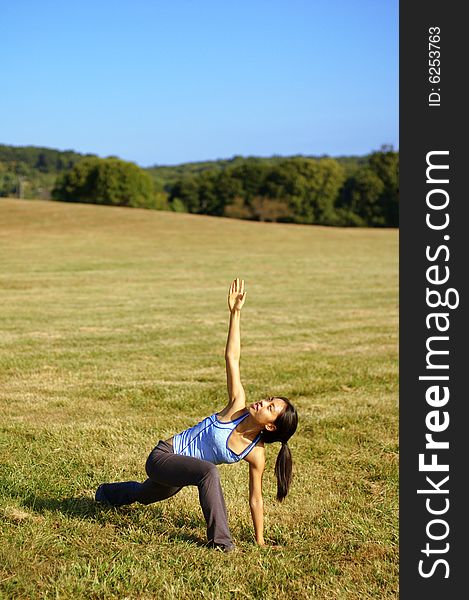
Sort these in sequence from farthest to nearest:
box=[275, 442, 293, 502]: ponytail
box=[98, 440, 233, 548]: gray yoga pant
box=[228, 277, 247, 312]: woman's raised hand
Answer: box=[228, 277, 247, 312]: woman's raised hand < box=[275, 442, 293, 502]: ponytail < box=[98, 440, 233, 548]: gray yoga pant

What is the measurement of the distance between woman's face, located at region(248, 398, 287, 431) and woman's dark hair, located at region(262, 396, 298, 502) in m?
0.02

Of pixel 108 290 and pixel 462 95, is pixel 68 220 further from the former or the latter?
pixel 462 95

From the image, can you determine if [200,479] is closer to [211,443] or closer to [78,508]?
[211,443]

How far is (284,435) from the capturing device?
15.9ft

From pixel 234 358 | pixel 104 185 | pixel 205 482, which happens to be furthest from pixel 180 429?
pixel 104 185

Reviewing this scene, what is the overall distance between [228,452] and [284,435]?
38cm

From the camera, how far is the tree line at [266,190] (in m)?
74.8

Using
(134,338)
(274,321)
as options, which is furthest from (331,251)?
(134,338)

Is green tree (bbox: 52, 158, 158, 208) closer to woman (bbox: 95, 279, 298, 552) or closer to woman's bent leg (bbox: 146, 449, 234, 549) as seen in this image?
woman (bbox: 95, 279, 298, 552)

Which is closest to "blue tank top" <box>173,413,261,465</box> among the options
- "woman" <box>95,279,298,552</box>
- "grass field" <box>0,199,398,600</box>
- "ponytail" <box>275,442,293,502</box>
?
"woman" <box>95,279,298,552</box>

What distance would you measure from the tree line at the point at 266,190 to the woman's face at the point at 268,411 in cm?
6826

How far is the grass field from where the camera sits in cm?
454

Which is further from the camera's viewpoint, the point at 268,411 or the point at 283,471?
the point at 283,471

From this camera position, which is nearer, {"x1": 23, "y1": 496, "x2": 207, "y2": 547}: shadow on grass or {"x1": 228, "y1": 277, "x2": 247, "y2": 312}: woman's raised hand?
{"x1": 228, "y1": 277, "x2": 247, "y2": 312}: woman's raised hand
